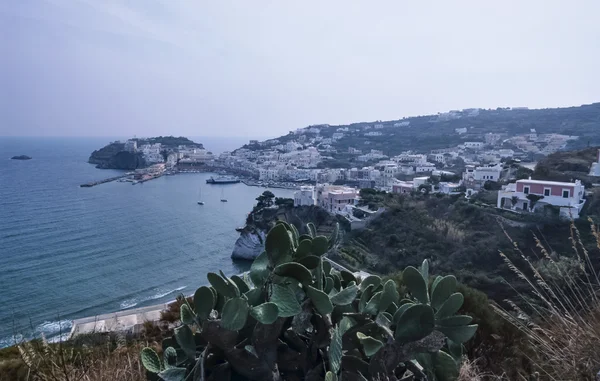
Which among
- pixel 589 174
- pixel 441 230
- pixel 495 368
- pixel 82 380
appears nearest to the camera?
pixel 82 380

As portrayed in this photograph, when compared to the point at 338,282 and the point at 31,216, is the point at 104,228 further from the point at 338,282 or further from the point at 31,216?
the point at 338,282

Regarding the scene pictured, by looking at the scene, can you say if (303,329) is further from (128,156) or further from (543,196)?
(128,156)

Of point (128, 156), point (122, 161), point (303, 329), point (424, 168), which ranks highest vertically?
point (303, 329)

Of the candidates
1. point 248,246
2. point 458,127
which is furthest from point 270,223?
point 458,127

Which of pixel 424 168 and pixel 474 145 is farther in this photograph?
pixel 474 145

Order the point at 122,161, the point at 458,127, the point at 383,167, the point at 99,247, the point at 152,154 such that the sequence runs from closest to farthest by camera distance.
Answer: the point at 99,247
the point at 383,167
the point at 122,161
the point at 152,154
the point at 458,127

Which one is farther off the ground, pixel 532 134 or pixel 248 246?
pixel 532 134

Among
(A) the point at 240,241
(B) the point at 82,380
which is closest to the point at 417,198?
(A) the point at 240,241

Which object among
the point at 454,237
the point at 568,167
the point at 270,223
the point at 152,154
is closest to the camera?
the point at 454,237
